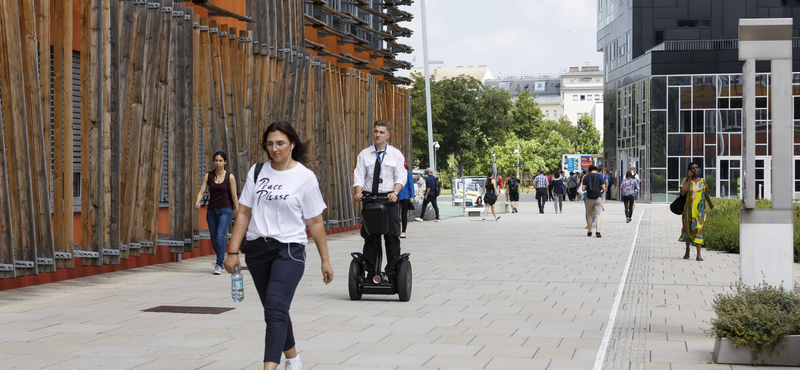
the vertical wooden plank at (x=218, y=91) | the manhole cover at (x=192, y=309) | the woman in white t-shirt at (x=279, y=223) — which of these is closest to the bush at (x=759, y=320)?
the woman in white t-shirt at (x=279, y=223)

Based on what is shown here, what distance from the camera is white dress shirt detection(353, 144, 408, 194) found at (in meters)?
9.16

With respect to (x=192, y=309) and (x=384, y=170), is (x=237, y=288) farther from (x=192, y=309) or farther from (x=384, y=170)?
(x=384, y=170)

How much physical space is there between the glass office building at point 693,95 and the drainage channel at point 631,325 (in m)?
36.2

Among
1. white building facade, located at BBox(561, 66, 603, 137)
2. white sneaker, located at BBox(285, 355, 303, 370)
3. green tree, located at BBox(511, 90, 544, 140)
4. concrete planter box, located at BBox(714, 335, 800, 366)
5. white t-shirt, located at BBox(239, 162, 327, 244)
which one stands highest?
white building facade, located at BBox(561, 66, 603, 137)

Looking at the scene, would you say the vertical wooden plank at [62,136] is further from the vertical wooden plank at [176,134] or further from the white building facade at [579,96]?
the white building facade at [579,96]

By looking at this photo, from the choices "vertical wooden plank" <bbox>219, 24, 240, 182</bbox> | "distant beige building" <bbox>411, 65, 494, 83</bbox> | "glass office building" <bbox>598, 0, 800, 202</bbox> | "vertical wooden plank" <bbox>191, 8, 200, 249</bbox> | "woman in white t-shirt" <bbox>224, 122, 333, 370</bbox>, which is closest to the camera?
"woman in white t-shirt" <bbox>224, 122, 333, 370</bbox>

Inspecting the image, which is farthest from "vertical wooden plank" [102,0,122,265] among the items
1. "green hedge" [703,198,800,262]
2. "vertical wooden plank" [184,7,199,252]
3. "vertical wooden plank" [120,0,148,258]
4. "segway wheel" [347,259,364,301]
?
"green hedge" [703,198,800,262]

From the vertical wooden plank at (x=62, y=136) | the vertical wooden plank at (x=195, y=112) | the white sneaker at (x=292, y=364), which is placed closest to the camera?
the white sneaker at (x=292, y=364)

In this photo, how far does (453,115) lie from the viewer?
213 feet

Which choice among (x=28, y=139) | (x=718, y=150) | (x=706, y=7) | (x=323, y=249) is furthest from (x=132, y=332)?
(x=706, y=7)

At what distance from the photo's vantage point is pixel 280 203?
536cm

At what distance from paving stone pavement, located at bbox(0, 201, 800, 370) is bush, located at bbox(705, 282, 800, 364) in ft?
0.80

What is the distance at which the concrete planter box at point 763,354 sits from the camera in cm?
602

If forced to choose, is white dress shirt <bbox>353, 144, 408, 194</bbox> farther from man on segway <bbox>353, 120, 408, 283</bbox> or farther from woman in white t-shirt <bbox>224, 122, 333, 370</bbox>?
woman in white t-shirt <bbox>224, 122, 333, 370</bbox>
